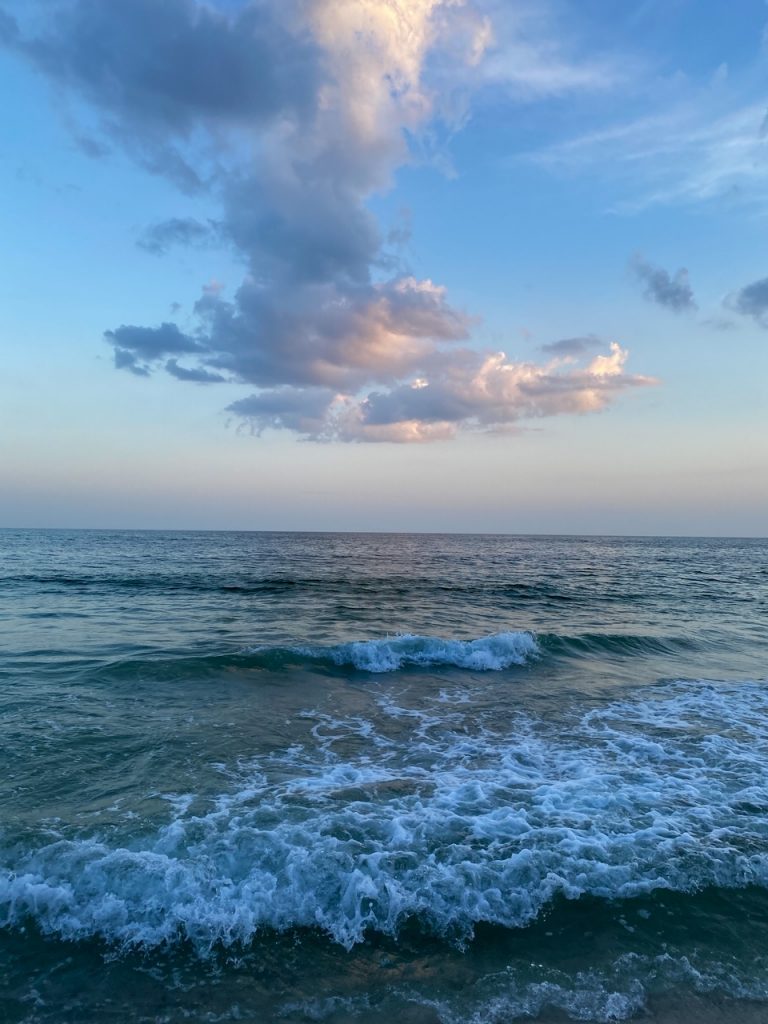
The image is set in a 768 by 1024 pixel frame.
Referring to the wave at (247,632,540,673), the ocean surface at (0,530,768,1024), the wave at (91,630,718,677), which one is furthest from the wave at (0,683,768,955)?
the wave at (247,632,540,673)

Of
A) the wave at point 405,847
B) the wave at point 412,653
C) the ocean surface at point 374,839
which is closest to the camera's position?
the ocean surface at point 374,839

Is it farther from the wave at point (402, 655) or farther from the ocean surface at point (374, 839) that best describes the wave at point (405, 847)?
the wave at point (402, 655)

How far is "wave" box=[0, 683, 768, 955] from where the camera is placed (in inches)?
203

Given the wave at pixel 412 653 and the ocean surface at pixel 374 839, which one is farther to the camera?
the wave at pixel 412 653

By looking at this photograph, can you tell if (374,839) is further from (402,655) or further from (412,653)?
(412,653)

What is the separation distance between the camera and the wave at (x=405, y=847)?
16.9ft

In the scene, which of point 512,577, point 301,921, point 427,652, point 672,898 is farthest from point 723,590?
point 301,921

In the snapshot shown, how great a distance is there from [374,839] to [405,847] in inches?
15.0

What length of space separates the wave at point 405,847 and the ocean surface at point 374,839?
0.03 m

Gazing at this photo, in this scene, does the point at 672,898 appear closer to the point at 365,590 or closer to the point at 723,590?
the point at 365,590

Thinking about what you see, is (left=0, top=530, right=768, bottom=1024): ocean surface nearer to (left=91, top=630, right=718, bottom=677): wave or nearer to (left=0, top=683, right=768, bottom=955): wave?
(left=0, top=683, right=768, bottom=955): wave

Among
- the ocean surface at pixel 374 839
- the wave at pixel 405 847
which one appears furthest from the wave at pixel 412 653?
the wave at pixel 405 847

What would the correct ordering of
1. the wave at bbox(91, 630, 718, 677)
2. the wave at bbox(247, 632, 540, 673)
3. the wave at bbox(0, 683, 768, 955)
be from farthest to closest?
the wave at bbox(247, 632, 540, 673)
the wave at bbox(91, 630, 718, 677)
the wave at bbox(0, 683, 768, 955)

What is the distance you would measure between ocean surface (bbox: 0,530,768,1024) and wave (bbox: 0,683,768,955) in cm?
3
